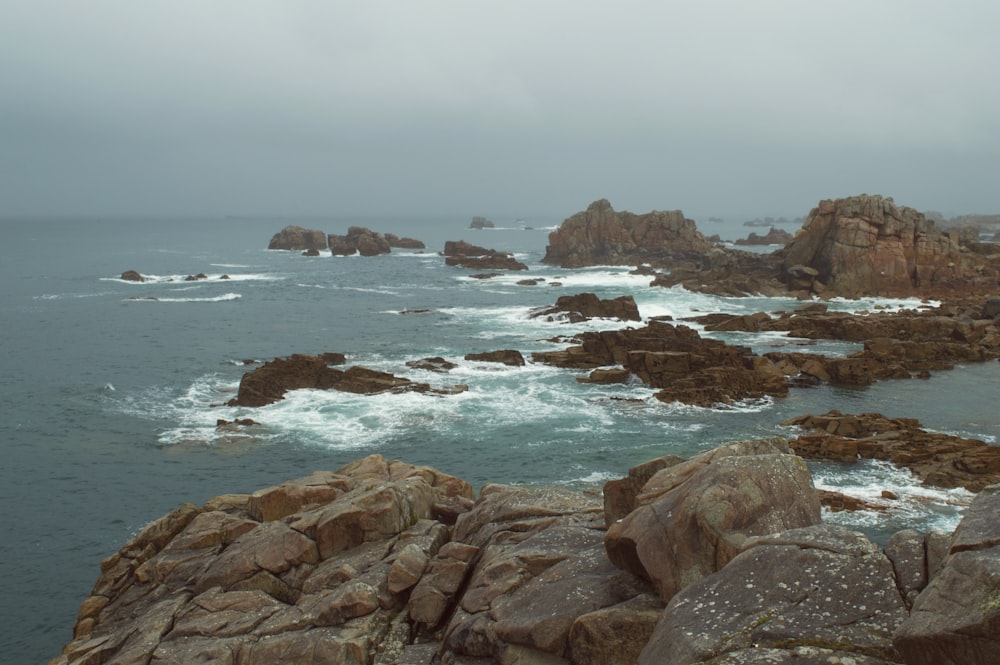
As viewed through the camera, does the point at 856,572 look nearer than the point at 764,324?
Yes

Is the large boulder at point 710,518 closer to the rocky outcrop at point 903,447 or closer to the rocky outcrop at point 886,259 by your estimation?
the rocky outcrop at point 903,447

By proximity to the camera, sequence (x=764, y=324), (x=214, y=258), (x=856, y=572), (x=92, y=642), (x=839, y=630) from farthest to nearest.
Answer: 1. (x=214, y=258)
2. (x=764, y=324)
3. (x=92, y=642)
4. (x=856, y=572)
5. (x=839, y=630)

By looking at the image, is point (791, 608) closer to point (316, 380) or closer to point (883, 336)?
point (316, 380)

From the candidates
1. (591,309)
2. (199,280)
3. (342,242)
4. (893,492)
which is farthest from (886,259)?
(342,242)

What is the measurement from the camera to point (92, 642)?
16.9 m

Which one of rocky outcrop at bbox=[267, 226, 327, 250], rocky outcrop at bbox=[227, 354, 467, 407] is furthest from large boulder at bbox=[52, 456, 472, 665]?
rocky outcrop at bbox=[267, 226, 327, 250]

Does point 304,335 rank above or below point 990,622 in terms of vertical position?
below

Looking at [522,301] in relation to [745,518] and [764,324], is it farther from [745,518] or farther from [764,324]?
[745,518]

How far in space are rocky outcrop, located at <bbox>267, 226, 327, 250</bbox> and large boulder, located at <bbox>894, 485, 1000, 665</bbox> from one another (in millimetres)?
171319

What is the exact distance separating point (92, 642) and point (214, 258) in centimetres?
14800

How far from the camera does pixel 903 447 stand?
32469mm

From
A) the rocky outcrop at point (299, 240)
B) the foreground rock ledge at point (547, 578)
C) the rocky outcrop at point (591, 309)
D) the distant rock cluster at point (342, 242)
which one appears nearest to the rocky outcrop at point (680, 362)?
the rocky outcrop at point (591, 309)

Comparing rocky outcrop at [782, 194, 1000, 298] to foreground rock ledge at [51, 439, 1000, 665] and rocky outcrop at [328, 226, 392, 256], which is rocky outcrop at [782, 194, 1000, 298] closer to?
foreground rock ledge at [51, 439, 1000, 665]

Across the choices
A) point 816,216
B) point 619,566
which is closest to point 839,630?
point 619,566
